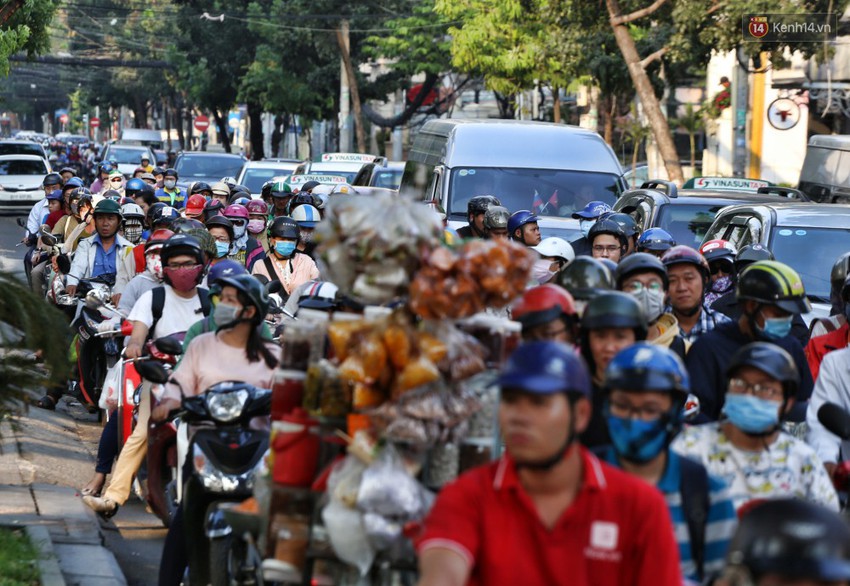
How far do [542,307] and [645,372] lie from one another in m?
1.02

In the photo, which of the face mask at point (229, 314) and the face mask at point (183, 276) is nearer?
the face mask at point (229, 314)

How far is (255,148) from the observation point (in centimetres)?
5941

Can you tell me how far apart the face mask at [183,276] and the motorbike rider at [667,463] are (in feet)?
16.9

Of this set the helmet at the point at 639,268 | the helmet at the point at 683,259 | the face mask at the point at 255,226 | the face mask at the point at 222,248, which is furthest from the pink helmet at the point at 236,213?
the helmet at the point at 639,268

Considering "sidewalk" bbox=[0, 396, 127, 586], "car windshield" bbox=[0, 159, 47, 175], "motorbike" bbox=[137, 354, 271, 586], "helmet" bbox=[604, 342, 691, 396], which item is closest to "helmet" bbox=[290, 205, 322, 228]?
"sidewalk" bbox=[0, 396, 127, 586]

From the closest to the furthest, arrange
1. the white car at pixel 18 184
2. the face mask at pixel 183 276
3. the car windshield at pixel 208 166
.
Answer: the face mask at pixel 183 276 → the car windshield at pixel 208 166 → the white car at pixel 18 184

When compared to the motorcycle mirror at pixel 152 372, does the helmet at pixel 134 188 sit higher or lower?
lower

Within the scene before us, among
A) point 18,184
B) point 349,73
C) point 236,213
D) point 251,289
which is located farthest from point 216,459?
point 349,73

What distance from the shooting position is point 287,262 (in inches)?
466

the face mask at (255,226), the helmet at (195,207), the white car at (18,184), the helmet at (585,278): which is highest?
the helmet at (585,278)

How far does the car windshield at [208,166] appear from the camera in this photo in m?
30.4

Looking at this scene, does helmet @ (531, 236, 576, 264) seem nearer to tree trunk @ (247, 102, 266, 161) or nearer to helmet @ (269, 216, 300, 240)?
helmet @ (269, 216, 300, 240)

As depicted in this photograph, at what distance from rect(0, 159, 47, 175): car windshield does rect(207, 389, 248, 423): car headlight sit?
35.9 meters

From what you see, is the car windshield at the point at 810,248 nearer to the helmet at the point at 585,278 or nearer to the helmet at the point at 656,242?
the helmet at the point at 656,242
